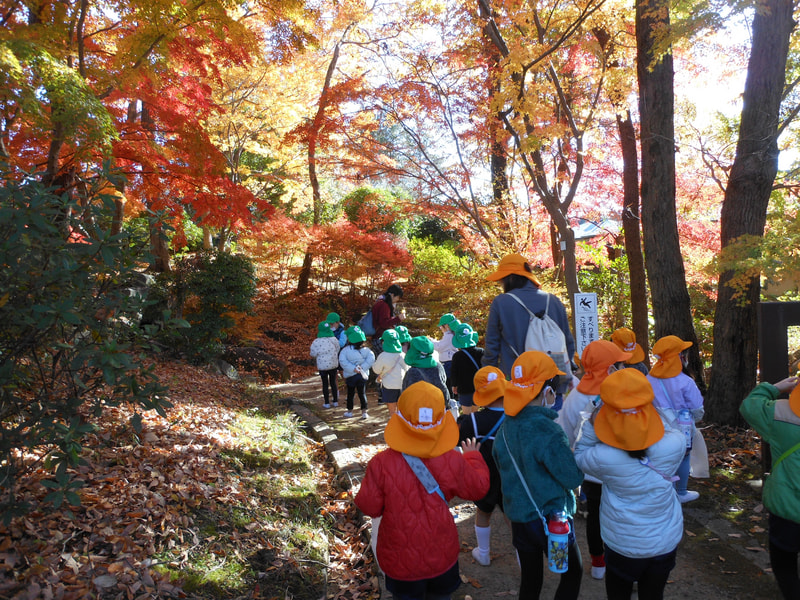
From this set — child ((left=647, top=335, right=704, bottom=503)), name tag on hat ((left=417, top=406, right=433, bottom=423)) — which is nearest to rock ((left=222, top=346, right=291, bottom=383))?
child ((left=647, top=335, right=704, bottom=503))

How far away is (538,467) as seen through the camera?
275 centimetres

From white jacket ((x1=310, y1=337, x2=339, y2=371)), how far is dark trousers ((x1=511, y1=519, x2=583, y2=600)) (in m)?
6.25

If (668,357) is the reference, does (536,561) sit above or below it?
below

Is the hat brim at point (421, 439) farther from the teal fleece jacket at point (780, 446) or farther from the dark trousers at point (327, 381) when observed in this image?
the dark trousers at point (327, 381)

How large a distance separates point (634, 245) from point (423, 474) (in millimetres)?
7678

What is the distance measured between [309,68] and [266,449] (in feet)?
44.4

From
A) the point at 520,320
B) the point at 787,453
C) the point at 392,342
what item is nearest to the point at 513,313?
the point at 520,320

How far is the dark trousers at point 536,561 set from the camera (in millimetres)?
2756

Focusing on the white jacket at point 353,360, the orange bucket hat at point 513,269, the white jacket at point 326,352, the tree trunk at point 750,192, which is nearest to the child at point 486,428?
the orange bucket hat at point 513,269

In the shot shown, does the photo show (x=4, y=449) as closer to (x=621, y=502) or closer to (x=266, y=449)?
(x=621, y=502)

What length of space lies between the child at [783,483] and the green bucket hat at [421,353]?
301cm

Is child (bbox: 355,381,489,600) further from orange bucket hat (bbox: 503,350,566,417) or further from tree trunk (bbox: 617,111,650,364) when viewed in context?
tree trunk (bbox: 617,111,650,364)

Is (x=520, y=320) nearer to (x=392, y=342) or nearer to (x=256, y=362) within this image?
(x=392, y=342)

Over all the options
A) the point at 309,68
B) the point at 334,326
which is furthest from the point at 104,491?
the point at 309,68
